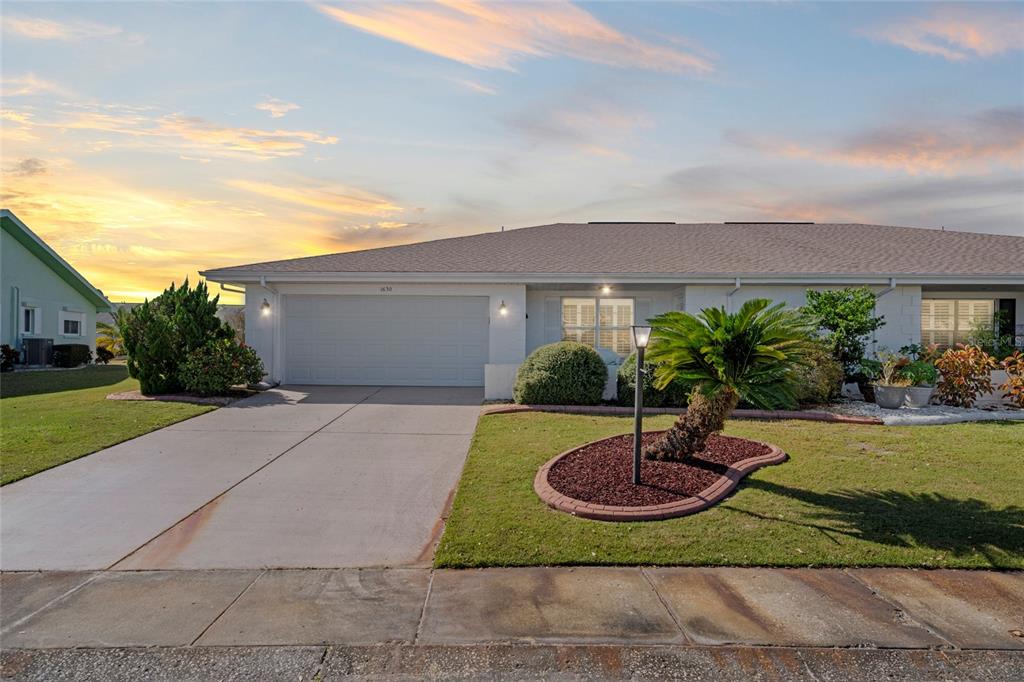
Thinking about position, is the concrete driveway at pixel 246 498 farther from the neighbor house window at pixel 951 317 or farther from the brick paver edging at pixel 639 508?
the neighbor house window at pixel 951 317

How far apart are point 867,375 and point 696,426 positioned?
7979mm

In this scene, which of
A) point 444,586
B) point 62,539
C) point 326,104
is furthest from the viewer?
point 326,104

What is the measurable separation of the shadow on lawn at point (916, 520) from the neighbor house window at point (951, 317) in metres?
10.9

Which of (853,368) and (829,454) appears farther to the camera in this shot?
(853,368)

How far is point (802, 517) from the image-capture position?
5504 millimetres

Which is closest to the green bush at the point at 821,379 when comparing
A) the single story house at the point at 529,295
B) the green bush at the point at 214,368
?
the single story house at the point at 529,295

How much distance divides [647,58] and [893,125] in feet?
19.4

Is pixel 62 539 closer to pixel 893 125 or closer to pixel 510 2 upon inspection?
pixel 510 2

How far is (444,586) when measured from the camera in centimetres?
414

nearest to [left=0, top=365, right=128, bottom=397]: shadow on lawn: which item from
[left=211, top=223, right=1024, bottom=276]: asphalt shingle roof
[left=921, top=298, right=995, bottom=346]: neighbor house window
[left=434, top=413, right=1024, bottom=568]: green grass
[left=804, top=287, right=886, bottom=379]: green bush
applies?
[left=211, top=223, right=1024, bottom=276]: asphalt shingle roof

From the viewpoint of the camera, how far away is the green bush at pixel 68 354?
2162 cm

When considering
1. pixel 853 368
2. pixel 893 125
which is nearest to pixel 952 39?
pixel 893 125

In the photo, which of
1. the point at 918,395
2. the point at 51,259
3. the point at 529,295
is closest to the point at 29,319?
the point at 51,259

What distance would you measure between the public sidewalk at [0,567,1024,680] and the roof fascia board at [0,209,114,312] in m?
21.7
